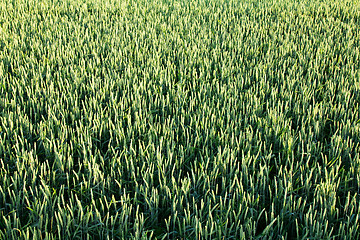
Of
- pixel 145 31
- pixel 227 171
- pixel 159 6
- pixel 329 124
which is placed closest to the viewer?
pixel 227 171

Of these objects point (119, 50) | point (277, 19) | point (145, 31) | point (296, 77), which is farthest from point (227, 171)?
point (277, 19)

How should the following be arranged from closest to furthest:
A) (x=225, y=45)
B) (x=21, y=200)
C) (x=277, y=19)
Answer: (x=21, y=200), (x=225, y=45), (x=277, y=19)

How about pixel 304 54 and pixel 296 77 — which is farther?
pixel 304 54

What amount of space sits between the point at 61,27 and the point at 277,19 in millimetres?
2678

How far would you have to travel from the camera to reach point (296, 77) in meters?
2.77

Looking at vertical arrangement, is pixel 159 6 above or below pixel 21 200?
above

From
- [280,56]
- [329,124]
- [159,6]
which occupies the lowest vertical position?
[329,124]

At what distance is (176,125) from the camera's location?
2078 mm

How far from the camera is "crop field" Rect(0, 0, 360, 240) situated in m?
1.43

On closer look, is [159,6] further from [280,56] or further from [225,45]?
[280,56]

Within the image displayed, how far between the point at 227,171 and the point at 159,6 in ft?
11.8

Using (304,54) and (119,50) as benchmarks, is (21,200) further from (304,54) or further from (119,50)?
(304,54)

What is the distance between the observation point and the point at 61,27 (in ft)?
12.6

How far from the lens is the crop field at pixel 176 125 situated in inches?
56.4
